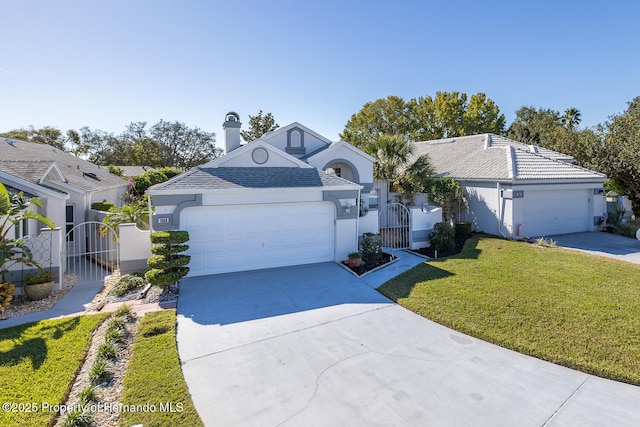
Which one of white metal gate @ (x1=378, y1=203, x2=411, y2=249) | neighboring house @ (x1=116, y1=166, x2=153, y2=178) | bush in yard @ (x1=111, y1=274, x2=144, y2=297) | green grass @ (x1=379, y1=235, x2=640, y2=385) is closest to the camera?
green grass @ (x1=379, y1=235, x2=640, y2=385)

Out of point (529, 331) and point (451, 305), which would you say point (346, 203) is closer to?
point (451, 305)

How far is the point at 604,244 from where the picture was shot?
16641 millimetres

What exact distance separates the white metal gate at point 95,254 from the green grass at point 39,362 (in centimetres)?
445

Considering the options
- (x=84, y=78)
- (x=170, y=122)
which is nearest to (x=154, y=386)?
(x=84, y=78)

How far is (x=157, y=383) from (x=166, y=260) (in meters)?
5.20

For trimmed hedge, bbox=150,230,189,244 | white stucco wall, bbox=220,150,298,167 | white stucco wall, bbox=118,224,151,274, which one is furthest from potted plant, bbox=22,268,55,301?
white stucco wall, bbox=220,150,298,167

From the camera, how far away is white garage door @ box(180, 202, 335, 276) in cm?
1160

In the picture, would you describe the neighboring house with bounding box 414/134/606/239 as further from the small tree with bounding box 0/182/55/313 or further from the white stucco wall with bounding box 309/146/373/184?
the small tree with bounding box 0/182/55/313

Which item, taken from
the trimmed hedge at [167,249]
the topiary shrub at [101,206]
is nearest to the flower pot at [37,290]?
the trimmed hedge at [167,249]

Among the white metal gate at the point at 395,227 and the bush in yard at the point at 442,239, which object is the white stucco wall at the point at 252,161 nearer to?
the white metal gate at the point at 395,227

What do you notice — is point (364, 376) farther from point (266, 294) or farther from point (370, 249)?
point (370, 249)

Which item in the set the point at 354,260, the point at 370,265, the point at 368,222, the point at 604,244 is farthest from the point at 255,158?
the point at 604,244

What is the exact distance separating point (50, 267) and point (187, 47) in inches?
416

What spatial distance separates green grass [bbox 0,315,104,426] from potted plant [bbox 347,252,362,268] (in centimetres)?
823
